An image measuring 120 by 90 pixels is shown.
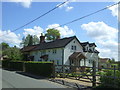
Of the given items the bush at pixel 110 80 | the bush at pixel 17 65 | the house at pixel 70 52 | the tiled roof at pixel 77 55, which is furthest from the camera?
the house at pixel 70 52

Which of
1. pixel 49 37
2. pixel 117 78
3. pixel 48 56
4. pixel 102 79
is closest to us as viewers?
pixel 117 78

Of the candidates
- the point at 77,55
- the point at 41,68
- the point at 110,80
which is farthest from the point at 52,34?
the point at 110,80

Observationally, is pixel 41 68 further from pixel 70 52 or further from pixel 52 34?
pixel 52 34

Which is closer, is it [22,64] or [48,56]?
[22,64]

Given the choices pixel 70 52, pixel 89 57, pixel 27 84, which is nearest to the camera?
pixel 27 84

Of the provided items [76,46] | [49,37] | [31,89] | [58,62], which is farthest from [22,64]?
[49,37]

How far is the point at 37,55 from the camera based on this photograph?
4884 cm

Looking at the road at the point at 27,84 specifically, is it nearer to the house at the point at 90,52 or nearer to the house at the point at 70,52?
the house at the point at 70,52

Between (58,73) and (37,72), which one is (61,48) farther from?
(58,73)

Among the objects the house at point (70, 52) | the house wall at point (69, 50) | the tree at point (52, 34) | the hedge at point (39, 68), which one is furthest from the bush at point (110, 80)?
the tree at point (52, 34)

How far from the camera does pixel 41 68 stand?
2486 centimetres

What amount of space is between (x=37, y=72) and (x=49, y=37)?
60.8m

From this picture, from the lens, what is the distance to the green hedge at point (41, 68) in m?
22.7

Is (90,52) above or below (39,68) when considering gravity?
above
